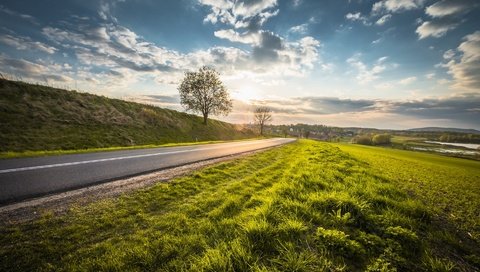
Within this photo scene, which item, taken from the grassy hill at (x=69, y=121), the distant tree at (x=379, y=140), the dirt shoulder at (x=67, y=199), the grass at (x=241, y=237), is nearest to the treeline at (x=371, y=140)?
the distant tree at (x=379, y=140)

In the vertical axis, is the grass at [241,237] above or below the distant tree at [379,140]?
above

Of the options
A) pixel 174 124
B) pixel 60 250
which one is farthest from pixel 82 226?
pixel 174 124

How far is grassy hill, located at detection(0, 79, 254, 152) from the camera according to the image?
16859mm

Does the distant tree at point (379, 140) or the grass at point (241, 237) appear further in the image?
the distant tree at point (379, 140)

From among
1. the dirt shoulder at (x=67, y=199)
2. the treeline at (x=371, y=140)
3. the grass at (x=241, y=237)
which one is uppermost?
the grass at (x=241, y=237)

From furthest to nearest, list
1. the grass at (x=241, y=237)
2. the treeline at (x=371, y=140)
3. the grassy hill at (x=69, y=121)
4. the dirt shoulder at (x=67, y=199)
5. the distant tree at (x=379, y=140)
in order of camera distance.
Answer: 1. the distant tree at (x=379, y=140)
2. the treeline at (x=371, y=140)
3. the grassy hill at (x=69, y=121)
4. the dirt shoulder at (x=67, y=199)
5. the grass at (x=241, y=237)

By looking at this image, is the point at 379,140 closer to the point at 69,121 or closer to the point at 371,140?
the point at 371,140

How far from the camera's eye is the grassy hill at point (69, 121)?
1686 cm

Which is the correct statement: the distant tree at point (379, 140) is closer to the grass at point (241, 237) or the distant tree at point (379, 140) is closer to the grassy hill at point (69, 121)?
the grassy hill at point (69, 121)

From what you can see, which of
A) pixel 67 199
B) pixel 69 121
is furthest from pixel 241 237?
pixel 69 121

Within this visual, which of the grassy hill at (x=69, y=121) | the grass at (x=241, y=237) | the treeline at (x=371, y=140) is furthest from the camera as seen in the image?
the treeline at (x=371, y=140)

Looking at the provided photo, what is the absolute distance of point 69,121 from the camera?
21.5 metres

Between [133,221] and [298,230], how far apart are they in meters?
3.28

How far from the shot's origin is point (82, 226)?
144 inches
